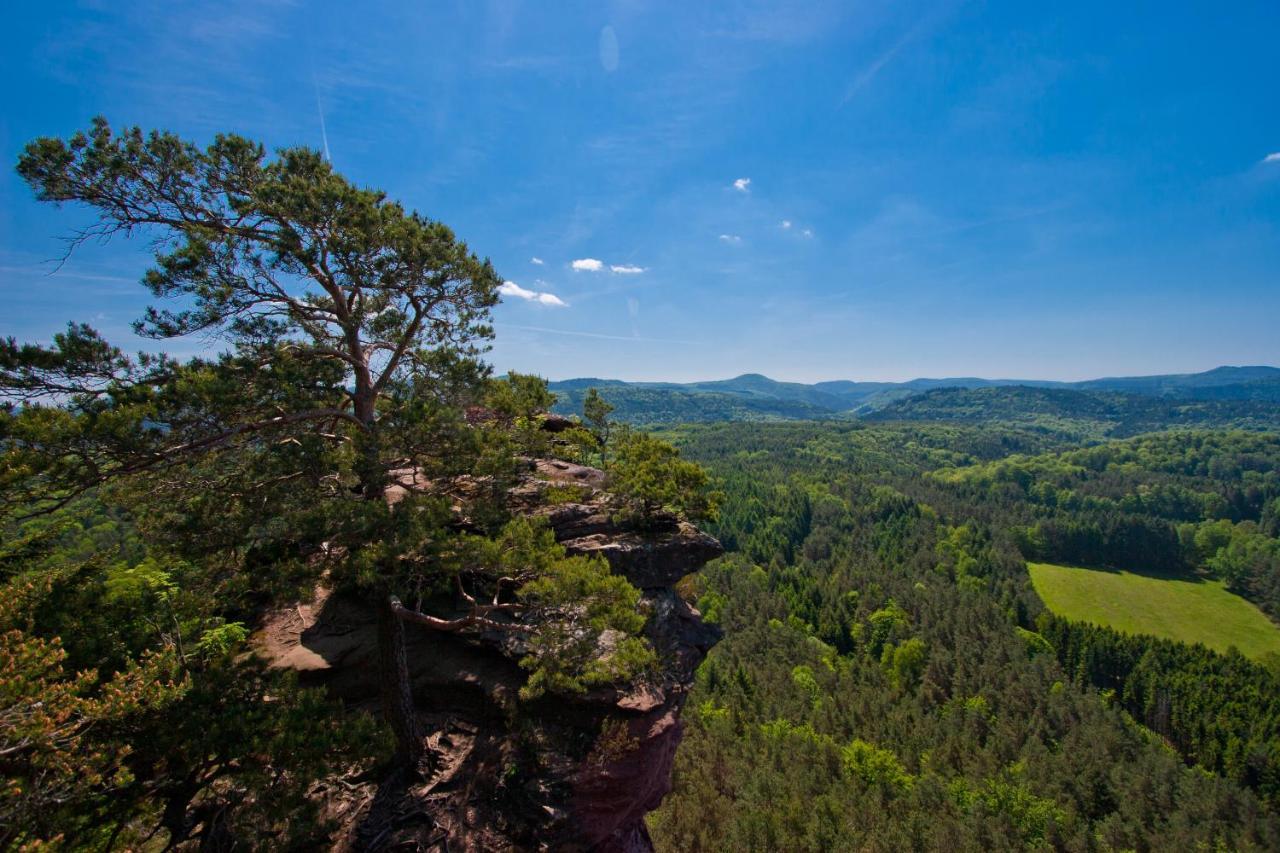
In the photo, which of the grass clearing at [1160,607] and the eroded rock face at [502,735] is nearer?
the eroded rock face at [502,735]

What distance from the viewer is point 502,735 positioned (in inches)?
489

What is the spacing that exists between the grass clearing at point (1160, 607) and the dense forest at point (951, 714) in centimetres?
699

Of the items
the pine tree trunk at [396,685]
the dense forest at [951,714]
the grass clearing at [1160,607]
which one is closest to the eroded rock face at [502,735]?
the pine tree trunk at [396,685]

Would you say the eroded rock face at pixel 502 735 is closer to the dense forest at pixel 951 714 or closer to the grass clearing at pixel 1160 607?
the dense forest at pixel 951 714

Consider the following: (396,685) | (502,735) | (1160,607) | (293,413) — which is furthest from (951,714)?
(1160,607)

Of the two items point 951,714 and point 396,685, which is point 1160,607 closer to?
point 951,714

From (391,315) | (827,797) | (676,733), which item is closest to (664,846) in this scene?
(827,797)

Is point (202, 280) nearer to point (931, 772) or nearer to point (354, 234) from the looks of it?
point (354, 234)

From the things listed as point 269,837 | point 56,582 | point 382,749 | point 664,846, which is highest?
point 56,582

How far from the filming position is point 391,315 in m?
12.0

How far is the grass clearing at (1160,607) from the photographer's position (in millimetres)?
88312

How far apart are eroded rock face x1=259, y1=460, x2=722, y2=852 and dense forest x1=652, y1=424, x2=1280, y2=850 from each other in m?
13.7

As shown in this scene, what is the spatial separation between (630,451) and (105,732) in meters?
14.3

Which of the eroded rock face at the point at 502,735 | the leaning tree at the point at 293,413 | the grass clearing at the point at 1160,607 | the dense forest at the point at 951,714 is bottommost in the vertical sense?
the grass clearing at the point at 1160,607
